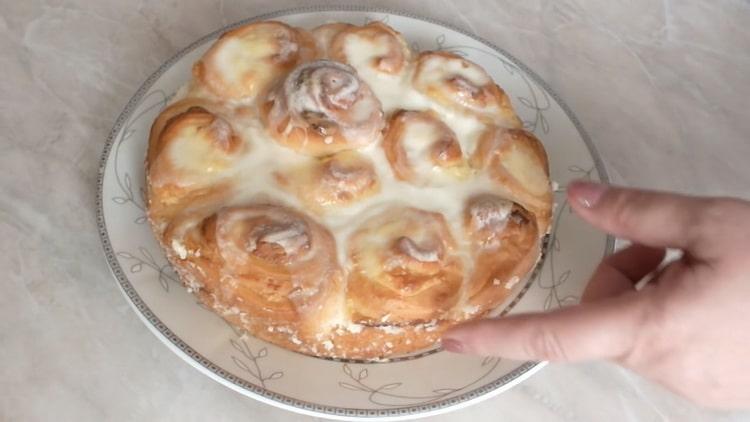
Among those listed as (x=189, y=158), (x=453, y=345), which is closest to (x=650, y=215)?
(x=453, y=345)

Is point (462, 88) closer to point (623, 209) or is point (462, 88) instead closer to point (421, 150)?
point (421, 150)

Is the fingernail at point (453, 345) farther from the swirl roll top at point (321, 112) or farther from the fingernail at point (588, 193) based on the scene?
the swirl roll top at point (321, 112)

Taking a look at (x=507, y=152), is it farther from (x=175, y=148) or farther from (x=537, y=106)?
(x=175, y=148)

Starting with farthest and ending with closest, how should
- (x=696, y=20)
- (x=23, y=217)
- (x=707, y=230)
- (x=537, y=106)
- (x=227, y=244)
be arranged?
1. (x=696, y=20)
2. (x=537, y=106)
3. (x=23, y=217)
4. (x=227, y=244)
5. (x=707, y=230)

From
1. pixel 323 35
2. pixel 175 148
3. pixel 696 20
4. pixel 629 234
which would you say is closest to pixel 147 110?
pixel 175 148

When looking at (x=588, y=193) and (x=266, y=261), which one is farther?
(x=266, y=261)

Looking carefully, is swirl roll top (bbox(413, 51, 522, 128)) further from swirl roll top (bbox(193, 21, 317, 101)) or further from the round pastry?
swirl roll top (bbox(193, 21, 317, 101))
